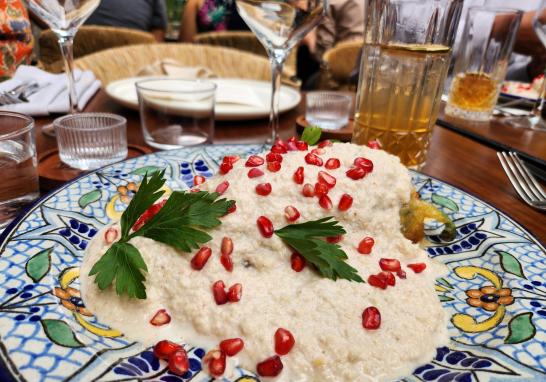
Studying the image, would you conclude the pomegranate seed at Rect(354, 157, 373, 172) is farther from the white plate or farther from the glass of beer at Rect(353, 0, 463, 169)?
the white plate

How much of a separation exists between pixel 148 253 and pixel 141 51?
10.7ft

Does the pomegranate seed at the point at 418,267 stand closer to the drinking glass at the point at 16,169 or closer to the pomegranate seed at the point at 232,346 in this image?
the pomegranate seed at the point at 232,346

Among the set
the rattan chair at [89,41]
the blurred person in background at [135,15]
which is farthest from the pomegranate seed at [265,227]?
the blurred person in background at [135,15]

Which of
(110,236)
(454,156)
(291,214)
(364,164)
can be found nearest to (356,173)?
(364,164)

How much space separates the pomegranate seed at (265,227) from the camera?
1198 millimetres

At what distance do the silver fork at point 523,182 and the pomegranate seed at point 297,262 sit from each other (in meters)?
1.01

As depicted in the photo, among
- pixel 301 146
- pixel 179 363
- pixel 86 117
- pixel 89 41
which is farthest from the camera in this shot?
pixel 89 41

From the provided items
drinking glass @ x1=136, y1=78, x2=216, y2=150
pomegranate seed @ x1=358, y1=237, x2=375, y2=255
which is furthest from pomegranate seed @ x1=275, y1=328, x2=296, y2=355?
drinking glass @ x1=136, y1=78, x2=216, y2=150

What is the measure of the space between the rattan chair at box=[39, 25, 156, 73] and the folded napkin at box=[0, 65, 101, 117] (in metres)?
1.70

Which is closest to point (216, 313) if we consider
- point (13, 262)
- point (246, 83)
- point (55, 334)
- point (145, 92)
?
point (55, 334)

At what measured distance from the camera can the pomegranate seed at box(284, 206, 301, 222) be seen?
123 cm

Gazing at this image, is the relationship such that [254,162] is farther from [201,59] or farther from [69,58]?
[201,59]

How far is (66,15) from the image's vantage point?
1.85 meters

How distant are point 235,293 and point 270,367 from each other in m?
0.21
